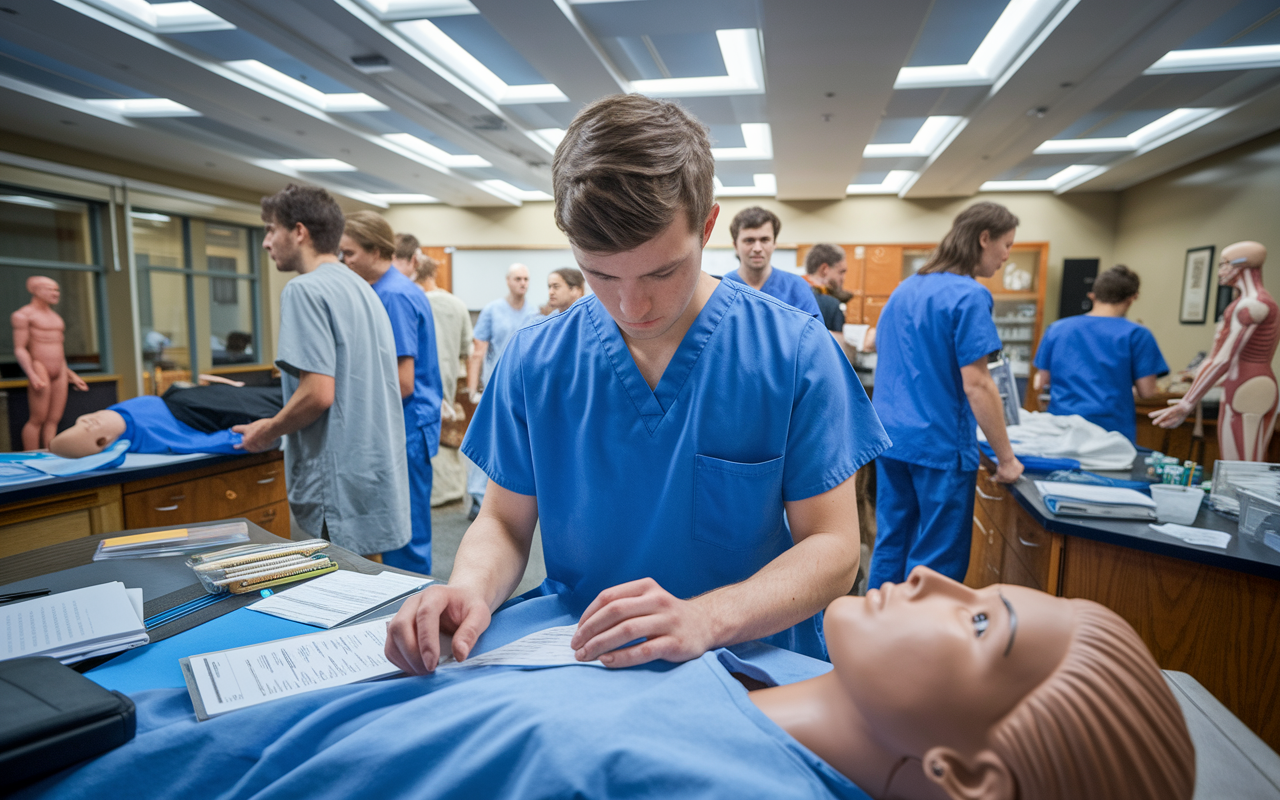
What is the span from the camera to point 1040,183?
26.3 feet

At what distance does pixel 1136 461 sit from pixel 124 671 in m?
3.31

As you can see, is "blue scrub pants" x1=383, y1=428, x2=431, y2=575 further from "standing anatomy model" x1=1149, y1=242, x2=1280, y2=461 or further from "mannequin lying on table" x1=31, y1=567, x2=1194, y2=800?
"standing anatomy model" x1=1149, y1=242, x2=1280, y2=461

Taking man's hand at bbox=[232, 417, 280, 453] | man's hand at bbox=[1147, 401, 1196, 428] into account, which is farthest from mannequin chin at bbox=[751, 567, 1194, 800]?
man's hand at bbox=[1147, 401, 1196, 428]

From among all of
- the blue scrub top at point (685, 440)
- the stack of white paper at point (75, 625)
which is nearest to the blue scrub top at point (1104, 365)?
the blue scrub top at point (685, 440)

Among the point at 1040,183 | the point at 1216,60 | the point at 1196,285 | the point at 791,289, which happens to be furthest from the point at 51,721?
the point at 1040,183

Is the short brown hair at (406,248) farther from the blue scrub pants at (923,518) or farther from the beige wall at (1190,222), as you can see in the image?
the beige wall at (1190,222)

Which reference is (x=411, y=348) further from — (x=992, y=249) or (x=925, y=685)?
(x=925, y=685)

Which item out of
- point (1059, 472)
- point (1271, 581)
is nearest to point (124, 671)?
point (1271, 581)

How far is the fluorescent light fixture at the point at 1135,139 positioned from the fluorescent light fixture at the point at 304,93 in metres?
6.15

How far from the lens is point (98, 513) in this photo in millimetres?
2205

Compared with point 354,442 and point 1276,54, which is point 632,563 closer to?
point 354,442

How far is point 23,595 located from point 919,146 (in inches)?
293

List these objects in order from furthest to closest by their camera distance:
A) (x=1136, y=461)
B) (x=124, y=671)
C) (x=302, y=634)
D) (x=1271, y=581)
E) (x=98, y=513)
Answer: (x=1136, y=461)
(x=98, y=513)
(x=1271, y=581)
(x=302, y=634)
(x=124, y=671)

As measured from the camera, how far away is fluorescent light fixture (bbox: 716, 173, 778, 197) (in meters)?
8.10
